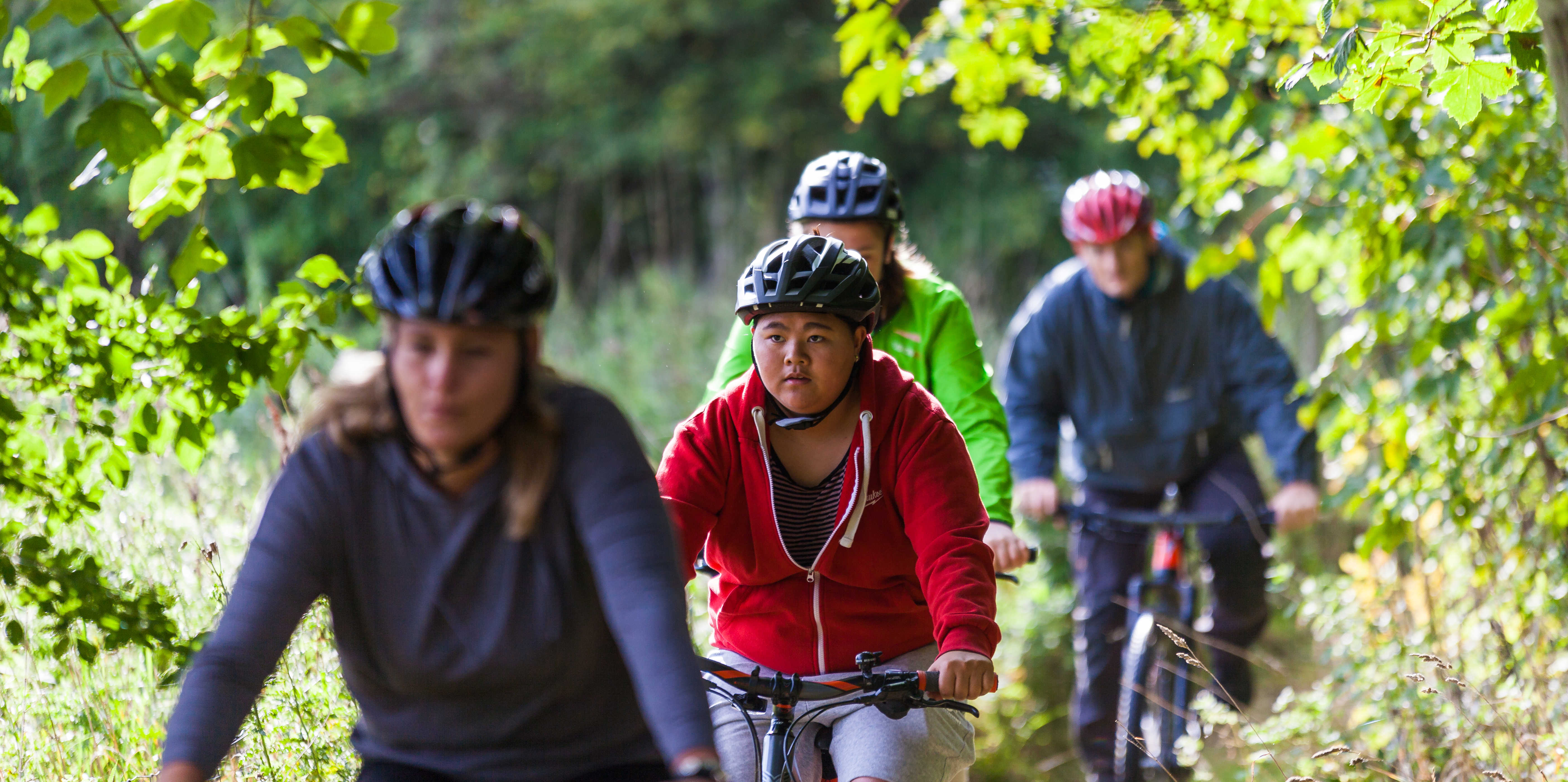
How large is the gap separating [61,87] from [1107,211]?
401 cm

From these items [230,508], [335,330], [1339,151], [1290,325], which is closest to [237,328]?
[230,508]

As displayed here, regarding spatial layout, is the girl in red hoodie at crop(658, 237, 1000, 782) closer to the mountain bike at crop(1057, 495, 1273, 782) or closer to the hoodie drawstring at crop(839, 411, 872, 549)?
the hoodie drawstring at crop(839, 411, 872, 549)

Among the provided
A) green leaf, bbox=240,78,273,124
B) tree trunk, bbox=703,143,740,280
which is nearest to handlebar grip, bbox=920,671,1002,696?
green leaf, bbox=240,78,273,124

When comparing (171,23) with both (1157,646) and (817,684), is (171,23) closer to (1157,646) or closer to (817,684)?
(817,684)

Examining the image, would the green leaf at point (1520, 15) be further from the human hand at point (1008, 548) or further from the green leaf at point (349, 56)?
the green leaf at point (349, 56)

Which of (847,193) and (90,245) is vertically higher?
(847,193)

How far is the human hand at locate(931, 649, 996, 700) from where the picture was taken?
290 cm

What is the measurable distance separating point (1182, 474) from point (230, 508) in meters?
3.77

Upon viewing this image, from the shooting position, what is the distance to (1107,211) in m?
5.86

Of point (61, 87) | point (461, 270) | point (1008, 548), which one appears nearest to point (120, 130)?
point (61, 87)

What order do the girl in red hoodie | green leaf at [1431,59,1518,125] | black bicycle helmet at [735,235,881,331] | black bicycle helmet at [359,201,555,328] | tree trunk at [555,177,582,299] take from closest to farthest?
1. black bicycle helmet at [359,201,555,328]
2. green leaf at [1431,59,1518,125]
3. the girl in red hoodie
4. black bicycle helmet at [735,235,881,331]
5. tree trunk at [555,177,582,299]

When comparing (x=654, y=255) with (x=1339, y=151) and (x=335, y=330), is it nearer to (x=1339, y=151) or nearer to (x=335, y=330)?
(x=335, y=330)

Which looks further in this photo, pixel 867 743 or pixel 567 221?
pixel 567 221

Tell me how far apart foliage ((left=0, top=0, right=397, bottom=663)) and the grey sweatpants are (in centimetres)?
124
